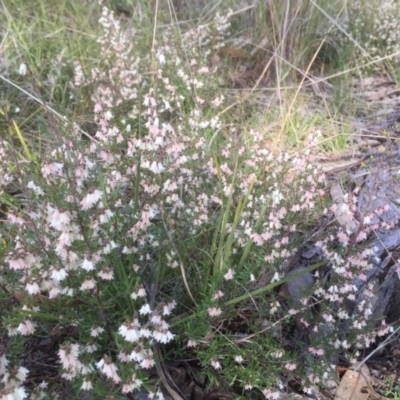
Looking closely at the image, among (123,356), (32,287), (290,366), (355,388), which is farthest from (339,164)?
(32,287)

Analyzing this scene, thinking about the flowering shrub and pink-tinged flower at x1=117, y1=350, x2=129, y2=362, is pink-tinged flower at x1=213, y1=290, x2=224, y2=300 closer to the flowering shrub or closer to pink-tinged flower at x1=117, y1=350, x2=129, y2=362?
pink-tinged flower at x1=117, y1=350, x2=129, y2=362

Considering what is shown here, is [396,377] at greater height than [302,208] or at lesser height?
lesser

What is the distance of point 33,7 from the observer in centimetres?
563

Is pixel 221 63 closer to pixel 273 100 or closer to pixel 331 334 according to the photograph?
pixel 273 100

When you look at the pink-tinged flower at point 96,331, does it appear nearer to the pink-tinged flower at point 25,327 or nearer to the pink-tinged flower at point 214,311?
the pink-tinged flower at point 25,327

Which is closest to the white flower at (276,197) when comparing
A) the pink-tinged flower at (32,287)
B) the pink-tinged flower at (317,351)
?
the pink-tinged flower at (317,351)

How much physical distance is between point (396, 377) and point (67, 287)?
6.18ft

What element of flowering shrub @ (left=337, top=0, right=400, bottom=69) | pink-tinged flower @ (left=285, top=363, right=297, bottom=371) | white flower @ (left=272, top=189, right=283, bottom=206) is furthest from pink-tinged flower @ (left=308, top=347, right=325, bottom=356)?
flowering shrub @ (left=337, top=0, right=400, bottom=69)

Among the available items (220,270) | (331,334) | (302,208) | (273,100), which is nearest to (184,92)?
(273,100)

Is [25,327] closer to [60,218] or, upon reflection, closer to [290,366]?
[60,218]

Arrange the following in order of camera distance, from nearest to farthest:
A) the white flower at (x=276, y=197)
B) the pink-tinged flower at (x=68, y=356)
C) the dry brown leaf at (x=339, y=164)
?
the pink-tinged flower at (x=68, y=356)
the white flower at (x=276, y=197)
the dry brown leaf at (x=339, y=164)

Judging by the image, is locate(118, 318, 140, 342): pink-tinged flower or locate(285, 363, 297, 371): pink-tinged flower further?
locate(285, 363, 297, 371): pink-tinged flower

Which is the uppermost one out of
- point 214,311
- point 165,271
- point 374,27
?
point 374,27

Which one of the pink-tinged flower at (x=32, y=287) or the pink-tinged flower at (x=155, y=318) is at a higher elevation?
the pink-tinged flower at (x=32, y=287)
